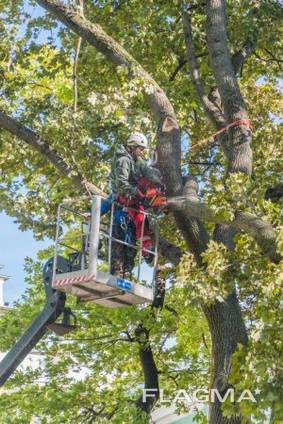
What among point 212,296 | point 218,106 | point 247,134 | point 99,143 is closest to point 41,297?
point 99,143

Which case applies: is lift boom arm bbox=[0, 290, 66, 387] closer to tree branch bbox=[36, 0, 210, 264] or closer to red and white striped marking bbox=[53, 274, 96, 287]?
red and white striped marking bbox=[53, 274, 96, 287]

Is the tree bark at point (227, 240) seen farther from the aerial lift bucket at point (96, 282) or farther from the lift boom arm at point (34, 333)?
the lift boom arm at point (34, 333)

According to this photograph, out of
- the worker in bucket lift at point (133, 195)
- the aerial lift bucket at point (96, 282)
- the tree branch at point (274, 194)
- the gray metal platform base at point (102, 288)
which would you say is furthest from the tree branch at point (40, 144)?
the tree branch at point (274, 194)

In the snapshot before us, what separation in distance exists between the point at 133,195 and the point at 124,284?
1247 millimetres

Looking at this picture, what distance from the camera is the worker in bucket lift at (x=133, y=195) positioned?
440 inches

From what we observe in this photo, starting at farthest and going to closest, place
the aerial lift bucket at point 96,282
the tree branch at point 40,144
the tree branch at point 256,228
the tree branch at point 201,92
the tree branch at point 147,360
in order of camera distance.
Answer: the tree branch at point 147,360 < the tree branch at point 201,92 < the tree branch at point 40,144 < the aerial lift bucket at point 96,282 < the tree branch at point 256,228

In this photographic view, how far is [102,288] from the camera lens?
10766 mm

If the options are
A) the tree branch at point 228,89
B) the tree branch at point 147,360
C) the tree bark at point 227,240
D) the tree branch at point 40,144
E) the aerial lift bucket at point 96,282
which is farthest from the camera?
the tree branch at point 147,360

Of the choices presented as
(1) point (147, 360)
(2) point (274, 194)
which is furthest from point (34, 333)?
(1) point (147, 360)

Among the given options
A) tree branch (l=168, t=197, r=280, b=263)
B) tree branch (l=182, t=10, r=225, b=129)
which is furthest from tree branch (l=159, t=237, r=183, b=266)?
tree branch (l=182, t=10, r=225, b=129)

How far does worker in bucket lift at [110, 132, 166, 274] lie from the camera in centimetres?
1118

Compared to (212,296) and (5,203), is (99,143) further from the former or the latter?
(212,296)

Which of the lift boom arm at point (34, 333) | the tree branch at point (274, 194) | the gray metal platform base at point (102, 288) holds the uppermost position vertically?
the tree branch at point (274, 194)

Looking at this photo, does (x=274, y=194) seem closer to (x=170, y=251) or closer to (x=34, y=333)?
(x=170, y=251)
